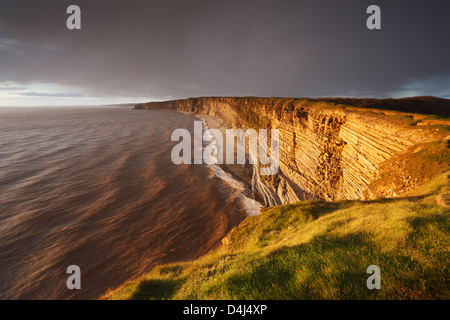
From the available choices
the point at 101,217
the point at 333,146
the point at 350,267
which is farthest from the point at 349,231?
the point at 101,217

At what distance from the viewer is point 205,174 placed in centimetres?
2533

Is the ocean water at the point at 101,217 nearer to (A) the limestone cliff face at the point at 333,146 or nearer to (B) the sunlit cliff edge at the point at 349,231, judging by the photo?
(B) the sunlit cliff edge at the point at 349,231

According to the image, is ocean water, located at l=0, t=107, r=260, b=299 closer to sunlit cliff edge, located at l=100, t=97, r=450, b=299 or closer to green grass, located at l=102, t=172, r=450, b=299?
sunlit cliff edge, located at l=100, t=97, r=450, b=299

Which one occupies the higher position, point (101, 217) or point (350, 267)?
point (350, 267)

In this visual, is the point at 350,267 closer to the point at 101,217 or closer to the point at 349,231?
the point at 349,231

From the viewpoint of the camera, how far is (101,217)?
1578cm

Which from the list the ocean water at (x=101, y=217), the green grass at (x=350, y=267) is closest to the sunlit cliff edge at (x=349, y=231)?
the green grass at (x=350, y=267)

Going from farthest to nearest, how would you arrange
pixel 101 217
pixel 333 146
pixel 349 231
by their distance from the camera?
pixel 101 217 → pixel 333 146 → pixel 349 231

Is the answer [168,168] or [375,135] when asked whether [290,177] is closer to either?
[375,135]

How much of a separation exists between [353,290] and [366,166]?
1003 centimetres

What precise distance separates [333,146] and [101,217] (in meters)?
21.4

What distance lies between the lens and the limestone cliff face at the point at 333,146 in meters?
8.92

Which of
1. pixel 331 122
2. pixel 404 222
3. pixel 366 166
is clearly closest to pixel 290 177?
pixel 331 122

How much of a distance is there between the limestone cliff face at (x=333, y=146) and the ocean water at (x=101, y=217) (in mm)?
5692
